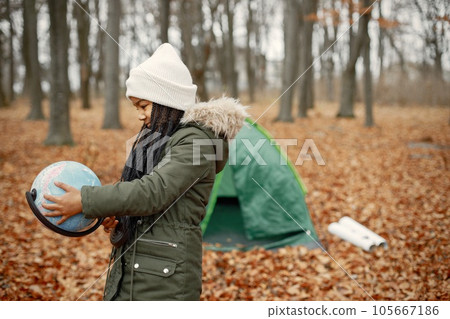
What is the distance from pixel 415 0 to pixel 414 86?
12.3m

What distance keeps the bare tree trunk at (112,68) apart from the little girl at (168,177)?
10.4 metres

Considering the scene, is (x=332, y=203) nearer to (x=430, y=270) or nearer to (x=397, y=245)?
(x=397, y=245)

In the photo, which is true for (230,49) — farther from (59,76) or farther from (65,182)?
(65,182)

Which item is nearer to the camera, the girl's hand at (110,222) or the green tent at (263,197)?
the girl's hand at (110,222)

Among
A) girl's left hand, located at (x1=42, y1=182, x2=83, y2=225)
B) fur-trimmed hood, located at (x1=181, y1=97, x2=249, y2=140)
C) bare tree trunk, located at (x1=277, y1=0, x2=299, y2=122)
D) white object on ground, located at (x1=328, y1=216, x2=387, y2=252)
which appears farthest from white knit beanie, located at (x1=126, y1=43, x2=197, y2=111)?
bare tree trunk, located at (x1=277, y1=0, x2=299, y2=122)

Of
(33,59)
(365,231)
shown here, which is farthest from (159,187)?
(33,59)

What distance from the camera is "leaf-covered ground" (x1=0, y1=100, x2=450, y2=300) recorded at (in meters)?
4.14

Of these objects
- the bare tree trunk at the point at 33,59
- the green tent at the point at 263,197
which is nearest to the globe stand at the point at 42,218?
the green tent at the point at 263,197

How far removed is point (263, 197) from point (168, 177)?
3.65 m

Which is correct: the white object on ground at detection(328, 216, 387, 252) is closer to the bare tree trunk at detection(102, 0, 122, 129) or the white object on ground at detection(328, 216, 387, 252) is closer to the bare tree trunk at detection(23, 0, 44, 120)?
the bare tree trunk at detection(102, 0, 122, 129)

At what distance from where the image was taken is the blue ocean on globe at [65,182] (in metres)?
1.85

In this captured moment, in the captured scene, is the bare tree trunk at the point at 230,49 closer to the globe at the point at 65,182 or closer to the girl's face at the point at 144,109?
the girl's face at the point at 144,109

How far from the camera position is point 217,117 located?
6.39ft

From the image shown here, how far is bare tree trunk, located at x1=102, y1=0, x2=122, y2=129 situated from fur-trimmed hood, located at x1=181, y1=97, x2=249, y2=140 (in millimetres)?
10539
